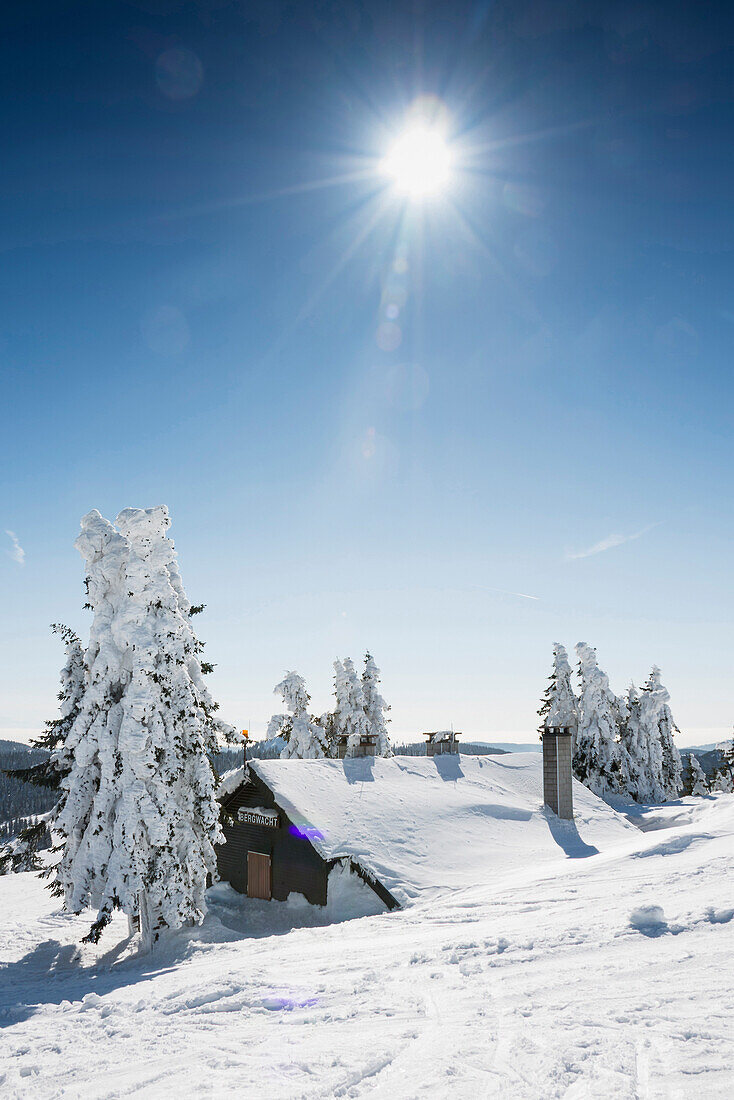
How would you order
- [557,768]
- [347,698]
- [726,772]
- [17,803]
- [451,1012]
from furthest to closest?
1. [17,803]
2. [726,772]
3. [347,698]
4. [557,768]
5. [451,1012]

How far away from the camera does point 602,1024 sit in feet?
20.2

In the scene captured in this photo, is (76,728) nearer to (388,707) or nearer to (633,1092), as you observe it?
(633,1092)

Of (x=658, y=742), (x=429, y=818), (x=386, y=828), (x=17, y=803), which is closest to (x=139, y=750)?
(x=386, y=828)

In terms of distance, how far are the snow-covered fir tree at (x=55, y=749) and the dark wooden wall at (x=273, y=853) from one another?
6656 millimetres

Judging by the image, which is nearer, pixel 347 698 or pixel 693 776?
pixel 347 698

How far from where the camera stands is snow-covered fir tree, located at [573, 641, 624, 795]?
4356cm

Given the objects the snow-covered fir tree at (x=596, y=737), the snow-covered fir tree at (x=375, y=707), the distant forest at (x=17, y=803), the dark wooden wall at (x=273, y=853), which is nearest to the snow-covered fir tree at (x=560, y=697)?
the snow-covered fir tree at (x=596, y=737)

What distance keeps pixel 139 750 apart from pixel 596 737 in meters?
35.8

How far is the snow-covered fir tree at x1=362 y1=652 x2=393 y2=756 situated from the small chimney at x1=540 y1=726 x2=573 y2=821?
18071 millimetres

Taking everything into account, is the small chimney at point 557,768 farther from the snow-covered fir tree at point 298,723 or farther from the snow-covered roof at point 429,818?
the snow-covered fir tree at point 298,723

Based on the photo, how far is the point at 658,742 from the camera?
50000 millimetres

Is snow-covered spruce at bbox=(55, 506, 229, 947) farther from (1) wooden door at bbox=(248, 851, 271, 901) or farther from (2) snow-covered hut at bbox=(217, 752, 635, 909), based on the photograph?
(1) wooden door at bbox=(248, 851, 271, 901)

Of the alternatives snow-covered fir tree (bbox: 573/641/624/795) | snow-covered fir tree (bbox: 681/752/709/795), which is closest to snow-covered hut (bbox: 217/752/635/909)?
snow-covered fir tree (bbox: 573/641/624/795)

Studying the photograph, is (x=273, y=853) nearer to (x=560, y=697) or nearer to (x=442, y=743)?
(x=442, y=743)
